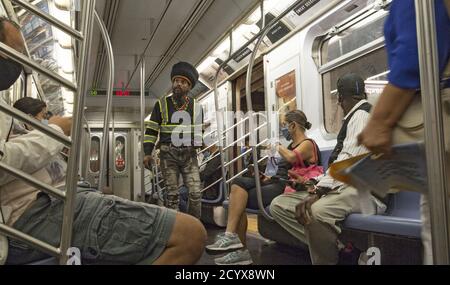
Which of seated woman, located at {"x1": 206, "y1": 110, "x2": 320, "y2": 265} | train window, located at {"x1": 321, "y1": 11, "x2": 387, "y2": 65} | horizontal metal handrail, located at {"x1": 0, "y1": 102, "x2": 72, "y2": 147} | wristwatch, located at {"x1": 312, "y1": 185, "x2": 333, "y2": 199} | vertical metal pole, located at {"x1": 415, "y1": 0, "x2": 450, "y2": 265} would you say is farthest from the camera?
train window, located at {"x1": 321, "y1": 11, "x2": 387, "y2": 65}

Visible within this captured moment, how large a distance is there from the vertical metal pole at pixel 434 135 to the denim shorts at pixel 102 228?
74 centimetres

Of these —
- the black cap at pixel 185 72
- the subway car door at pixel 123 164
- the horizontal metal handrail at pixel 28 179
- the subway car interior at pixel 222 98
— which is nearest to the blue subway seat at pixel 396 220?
the subway car interior at pixel 222 98

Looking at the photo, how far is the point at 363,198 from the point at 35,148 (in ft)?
2.94

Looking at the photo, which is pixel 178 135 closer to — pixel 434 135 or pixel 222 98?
pixel 434 135

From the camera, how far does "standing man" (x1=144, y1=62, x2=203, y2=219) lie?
318 centimetres

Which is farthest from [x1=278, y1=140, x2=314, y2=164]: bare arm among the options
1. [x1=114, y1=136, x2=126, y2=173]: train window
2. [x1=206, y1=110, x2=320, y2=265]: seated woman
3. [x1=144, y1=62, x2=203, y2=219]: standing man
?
[x1=114, y1=136, x2=126, y2=173]: train window

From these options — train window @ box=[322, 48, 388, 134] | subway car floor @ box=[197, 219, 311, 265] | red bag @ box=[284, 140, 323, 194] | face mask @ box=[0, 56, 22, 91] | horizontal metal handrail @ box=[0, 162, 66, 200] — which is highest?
train window @ box=[322, 48, 388, 134]

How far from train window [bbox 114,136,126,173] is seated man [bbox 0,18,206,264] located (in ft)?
22.7

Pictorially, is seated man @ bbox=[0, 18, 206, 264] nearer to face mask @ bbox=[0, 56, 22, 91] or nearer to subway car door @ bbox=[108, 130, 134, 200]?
face mask @ bbox=[0, 56, 22, 91]

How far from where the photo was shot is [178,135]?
3.21 meters

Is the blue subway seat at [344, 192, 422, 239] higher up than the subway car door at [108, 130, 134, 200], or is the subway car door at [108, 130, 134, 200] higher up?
the subway car door at [108, 130, 134, 200]

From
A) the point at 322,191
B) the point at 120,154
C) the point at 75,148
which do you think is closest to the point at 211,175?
the point at 322,191
